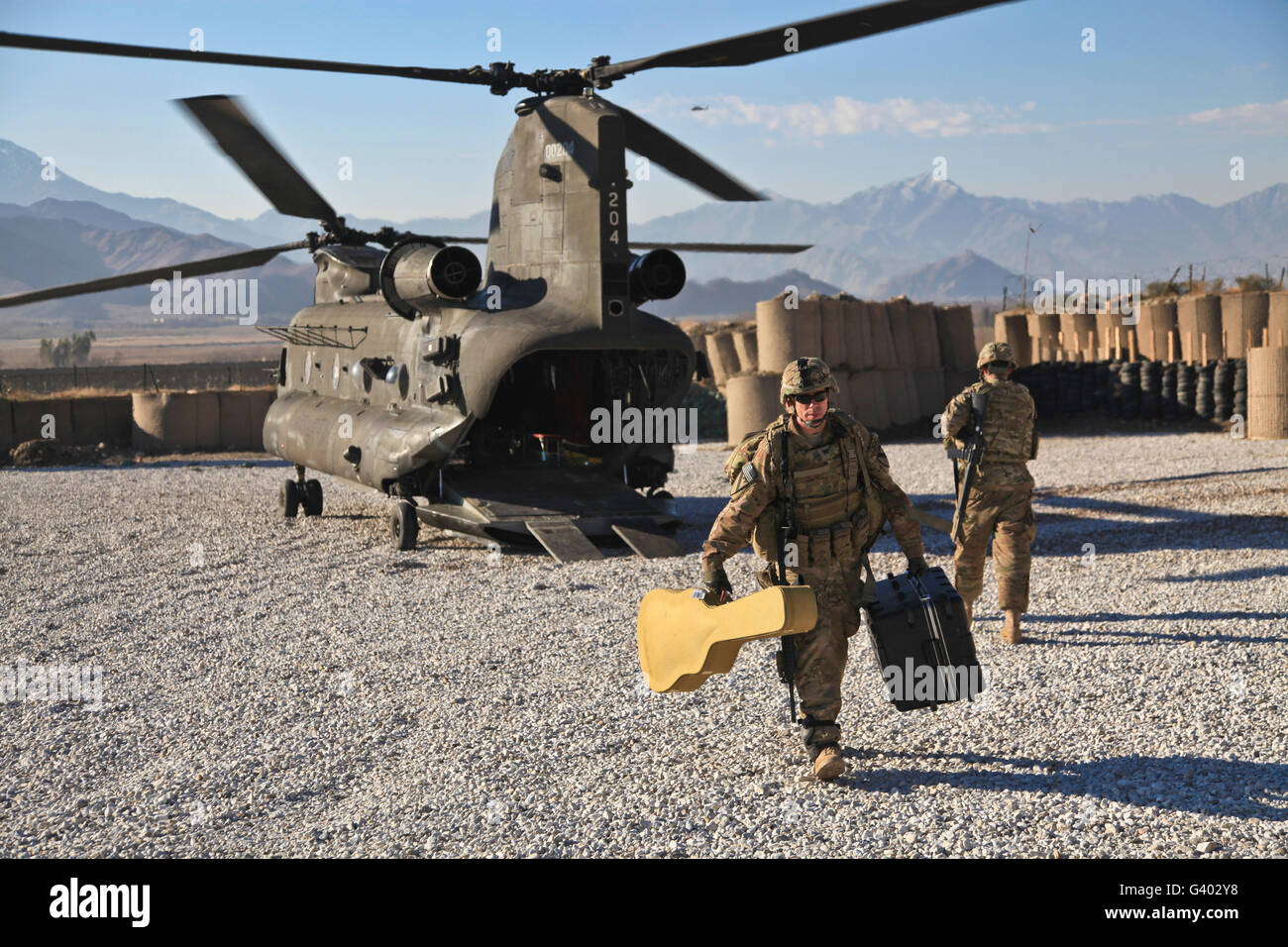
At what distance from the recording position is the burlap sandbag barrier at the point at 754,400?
796 inches

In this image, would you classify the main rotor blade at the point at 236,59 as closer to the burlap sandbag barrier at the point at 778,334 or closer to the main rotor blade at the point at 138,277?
the main rotor blade at the point at 138,277

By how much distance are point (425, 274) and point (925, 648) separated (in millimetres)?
7877

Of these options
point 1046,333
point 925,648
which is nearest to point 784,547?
point 925,648

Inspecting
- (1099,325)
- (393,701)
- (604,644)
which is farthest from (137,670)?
(1099,325)

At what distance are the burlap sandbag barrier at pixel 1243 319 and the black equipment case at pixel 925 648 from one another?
19.1 m

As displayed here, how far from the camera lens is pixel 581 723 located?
19.5 feet

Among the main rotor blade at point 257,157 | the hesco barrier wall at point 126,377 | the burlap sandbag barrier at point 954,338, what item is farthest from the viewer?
the hesco barrier wall at point 126,377

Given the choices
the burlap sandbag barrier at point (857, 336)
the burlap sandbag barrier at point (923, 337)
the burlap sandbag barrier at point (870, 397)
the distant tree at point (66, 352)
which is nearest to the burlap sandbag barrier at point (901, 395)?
the burlap sandbag barrier at point (870, 397)

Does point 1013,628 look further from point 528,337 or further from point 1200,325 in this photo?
point 1200,325

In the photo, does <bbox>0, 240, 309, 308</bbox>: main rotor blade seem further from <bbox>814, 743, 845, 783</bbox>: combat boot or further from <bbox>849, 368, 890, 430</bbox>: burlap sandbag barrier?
<bbox>849, 368, 890, 430</bbox>: burlap sandbag barrier

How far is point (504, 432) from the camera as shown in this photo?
12758 millimetres

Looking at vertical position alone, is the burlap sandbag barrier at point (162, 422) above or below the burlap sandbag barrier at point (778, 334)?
below

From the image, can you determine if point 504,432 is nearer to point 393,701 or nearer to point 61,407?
point 393,701

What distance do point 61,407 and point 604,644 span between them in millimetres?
20344
